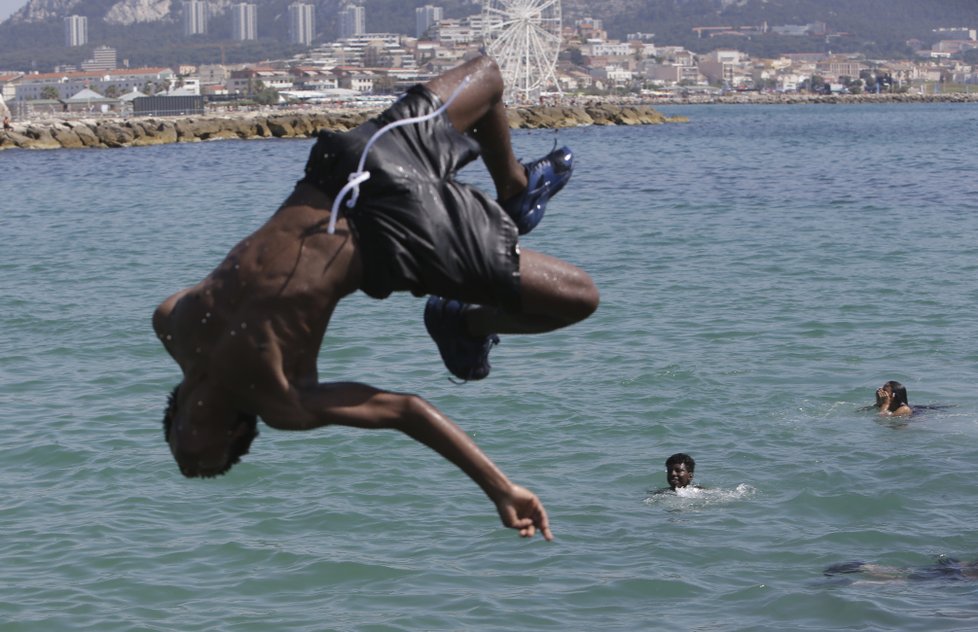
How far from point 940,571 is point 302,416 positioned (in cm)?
737

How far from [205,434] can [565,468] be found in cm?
895

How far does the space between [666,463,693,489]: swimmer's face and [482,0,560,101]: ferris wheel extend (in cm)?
12307

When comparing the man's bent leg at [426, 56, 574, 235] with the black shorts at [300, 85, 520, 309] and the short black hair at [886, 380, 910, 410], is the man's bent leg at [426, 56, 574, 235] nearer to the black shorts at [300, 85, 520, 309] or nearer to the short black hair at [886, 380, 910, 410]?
the black shorts at [300, 85, 520, 309]

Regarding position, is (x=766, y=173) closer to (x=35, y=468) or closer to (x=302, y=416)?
(x=35, y=468)

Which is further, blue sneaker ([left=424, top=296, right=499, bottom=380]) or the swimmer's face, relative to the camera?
the swimmer's face

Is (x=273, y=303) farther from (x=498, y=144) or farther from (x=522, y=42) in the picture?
(x=522, y=42)

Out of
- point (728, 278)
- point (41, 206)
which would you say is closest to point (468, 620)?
point (728, 278)

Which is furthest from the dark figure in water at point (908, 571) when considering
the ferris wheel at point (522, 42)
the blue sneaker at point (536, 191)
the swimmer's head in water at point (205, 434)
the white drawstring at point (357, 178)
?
the ferris wheel at point (522, 42)

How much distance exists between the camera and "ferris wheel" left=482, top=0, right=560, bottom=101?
136m

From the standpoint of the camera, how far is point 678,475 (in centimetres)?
1262

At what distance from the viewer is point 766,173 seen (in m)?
51.4

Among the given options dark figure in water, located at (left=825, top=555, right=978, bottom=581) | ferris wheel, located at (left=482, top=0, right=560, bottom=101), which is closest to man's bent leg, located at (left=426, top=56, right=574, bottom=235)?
dark figure in water, located at (left=825, top=555, right=978, bottom=581)

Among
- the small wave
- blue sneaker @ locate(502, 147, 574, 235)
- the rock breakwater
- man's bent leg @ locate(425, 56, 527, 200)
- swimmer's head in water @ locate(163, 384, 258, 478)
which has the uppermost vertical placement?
man's bent leg @ locate(425, 56, 527, 200)

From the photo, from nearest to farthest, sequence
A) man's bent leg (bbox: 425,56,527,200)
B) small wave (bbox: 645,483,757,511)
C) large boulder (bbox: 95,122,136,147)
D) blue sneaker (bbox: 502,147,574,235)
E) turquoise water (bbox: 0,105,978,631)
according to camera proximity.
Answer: man's bent leg (bbox: 425,56,527,200), blue sneaker (bbox: 502,147,574,235), turquoise water (bbox: 0,105,978,631), small wave (bbox: 645,483,757,511), large boulder (bbox: 95,122,136,147)
